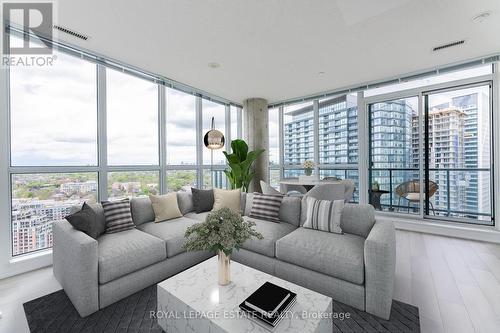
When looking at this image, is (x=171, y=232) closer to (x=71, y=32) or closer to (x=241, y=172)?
(x=241, y=172)

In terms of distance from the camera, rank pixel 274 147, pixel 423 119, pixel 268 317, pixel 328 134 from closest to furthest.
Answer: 1. pixel 268 317
2. pixel 423 119
3. pixel 328 134
4. pixel 274 147

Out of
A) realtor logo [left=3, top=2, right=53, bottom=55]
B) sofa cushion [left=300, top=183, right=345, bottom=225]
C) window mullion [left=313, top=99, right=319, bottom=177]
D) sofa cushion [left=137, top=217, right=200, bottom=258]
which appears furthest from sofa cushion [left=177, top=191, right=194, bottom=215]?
window mullion [left=313, top=99, right=319, bottom=177]

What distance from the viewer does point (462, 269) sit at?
2398 millimetres

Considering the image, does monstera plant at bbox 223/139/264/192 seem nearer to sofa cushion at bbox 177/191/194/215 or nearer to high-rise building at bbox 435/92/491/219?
sofa cushion at bbox 177/191/194/215

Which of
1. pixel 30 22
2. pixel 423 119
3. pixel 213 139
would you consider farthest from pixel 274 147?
pixel 30 22

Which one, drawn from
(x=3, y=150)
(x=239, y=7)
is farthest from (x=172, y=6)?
(x=3, y=150)

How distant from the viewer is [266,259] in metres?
2.24


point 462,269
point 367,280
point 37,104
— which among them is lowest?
point 462,269

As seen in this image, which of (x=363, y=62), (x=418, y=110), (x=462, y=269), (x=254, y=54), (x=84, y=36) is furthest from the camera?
(x=418, y=110)

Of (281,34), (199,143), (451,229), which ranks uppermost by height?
(281,34)

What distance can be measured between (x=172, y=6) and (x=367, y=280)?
3041 millimetres

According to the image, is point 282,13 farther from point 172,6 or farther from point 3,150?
point 3,150

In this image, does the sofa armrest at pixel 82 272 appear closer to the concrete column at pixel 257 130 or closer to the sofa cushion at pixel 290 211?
the sofa cushion at pixel 290 211

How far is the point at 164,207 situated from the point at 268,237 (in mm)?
1472
